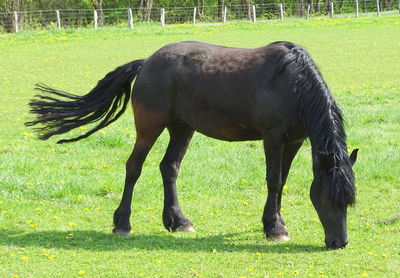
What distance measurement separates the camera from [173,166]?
7566mm

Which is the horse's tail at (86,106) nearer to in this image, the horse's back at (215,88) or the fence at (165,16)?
the horse's back at (215,88)

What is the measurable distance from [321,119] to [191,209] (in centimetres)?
237

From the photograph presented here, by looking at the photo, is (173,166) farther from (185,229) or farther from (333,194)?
(333,194)

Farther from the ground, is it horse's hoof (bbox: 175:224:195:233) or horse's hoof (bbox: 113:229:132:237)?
horse's hoof (bbox: 113:229:132:237)

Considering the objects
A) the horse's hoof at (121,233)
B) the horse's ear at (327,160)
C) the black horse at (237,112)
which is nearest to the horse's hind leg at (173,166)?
the black horse at (237,112)

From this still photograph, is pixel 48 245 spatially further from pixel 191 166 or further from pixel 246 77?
pixel 191 166

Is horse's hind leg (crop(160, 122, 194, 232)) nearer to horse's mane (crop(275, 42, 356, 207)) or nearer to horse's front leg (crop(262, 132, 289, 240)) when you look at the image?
horse's front leg (crop(262, 132, 289, 240))

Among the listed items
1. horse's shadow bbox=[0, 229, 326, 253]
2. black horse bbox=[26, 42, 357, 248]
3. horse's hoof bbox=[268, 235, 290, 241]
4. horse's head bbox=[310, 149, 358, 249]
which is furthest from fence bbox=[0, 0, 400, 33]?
horse's head bbox=[310, 149, 358, 249]

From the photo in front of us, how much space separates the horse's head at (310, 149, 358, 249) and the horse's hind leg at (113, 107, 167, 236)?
1.83 m

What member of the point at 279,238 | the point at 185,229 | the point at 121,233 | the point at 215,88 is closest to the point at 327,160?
the point at 279,238

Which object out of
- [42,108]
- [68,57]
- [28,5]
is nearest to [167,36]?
[68,57]

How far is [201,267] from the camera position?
5883mm

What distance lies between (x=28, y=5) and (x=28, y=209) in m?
73.1

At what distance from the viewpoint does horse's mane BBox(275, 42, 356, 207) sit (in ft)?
19.9
